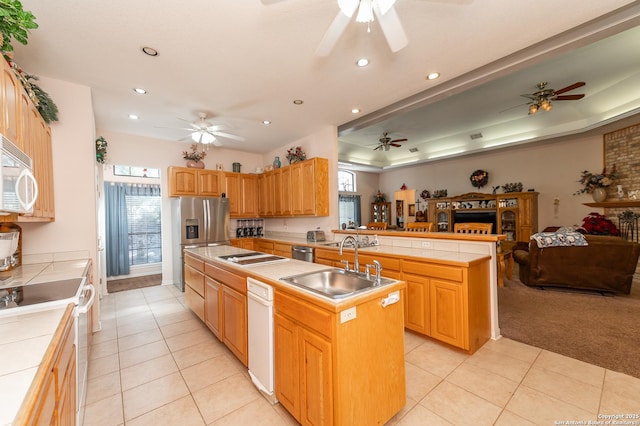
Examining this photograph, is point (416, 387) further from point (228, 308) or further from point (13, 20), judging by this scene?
point (13, 20)

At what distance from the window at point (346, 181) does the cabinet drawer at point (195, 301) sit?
6.89 metres

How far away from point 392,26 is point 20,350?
254cm

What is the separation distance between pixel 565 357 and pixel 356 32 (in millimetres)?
3469

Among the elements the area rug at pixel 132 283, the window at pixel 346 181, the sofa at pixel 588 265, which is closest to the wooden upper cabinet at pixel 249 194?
the area rug at pixel 132 283

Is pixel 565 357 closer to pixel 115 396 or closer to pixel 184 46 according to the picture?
pixel 115 396

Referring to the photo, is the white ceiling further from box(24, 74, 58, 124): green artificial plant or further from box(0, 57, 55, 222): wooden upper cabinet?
box(0, 57, 55, 222): wooden upper cabinet

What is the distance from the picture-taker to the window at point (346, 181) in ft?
31.5

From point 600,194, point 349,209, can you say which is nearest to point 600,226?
point 600,194

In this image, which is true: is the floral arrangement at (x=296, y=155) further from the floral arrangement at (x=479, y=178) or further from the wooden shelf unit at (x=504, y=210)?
the floral arrangement at (x=479, y=178)

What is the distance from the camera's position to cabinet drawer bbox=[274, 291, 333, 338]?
1.38 m

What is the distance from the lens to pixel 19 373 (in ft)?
2.60

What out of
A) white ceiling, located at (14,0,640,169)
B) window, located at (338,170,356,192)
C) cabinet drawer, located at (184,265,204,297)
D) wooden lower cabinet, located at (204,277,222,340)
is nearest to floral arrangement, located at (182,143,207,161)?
white ceiling, located at (14,0,640,169)

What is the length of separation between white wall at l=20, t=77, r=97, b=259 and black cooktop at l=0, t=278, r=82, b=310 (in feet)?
4.44

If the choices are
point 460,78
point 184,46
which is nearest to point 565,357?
point 460,78
